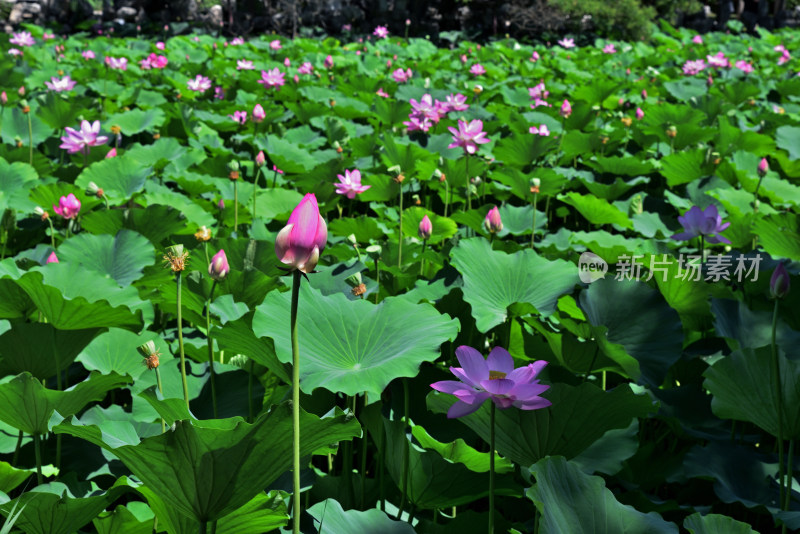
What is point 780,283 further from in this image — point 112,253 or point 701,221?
point 112,253

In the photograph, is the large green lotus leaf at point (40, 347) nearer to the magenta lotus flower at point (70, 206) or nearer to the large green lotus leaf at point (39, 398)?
the large green lotus leaf at point (39, 398)

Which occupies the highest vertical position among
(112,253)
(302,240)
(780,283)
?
(302,240)

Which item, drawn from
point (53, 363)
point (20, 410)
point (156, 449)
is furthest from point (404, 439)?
point (53, 363)

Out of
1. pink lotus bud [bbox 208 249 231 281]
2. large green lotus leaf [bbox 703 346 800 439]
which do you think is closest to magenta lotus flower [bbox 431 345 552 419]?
large green lotus leaf [bbox 703 346 800 439]

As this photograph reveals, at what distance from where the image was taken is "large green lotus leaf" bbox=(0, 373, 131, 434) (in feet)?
3.23

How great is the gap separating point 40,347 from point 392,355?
68 cm

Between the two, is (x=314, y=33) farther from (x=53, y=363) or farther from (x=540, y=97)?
(x=53, y=363)

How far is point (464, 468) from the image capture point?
100cm

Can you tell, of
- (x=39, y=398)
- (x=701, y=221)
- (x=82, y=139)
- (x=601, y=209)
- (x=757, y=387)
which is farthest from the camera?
(x=82, y=139)

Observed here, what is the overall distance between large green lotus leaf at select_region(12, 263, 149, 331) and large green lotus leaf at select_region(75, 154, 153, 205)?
0.91 metres

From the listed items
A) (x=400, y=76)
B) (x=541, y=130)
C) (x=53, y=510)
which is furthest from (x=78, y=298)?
(x=400, y=76)

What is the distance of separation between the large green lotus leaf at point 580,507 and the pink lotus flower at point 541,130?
7.19 ft

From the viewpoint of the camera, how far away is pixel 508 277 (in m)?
1.43

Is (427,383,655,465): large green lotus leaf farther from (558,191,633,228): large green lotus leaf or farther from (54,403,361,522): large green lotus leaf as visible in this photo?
(558,191,633,228): large green lotus leaf
